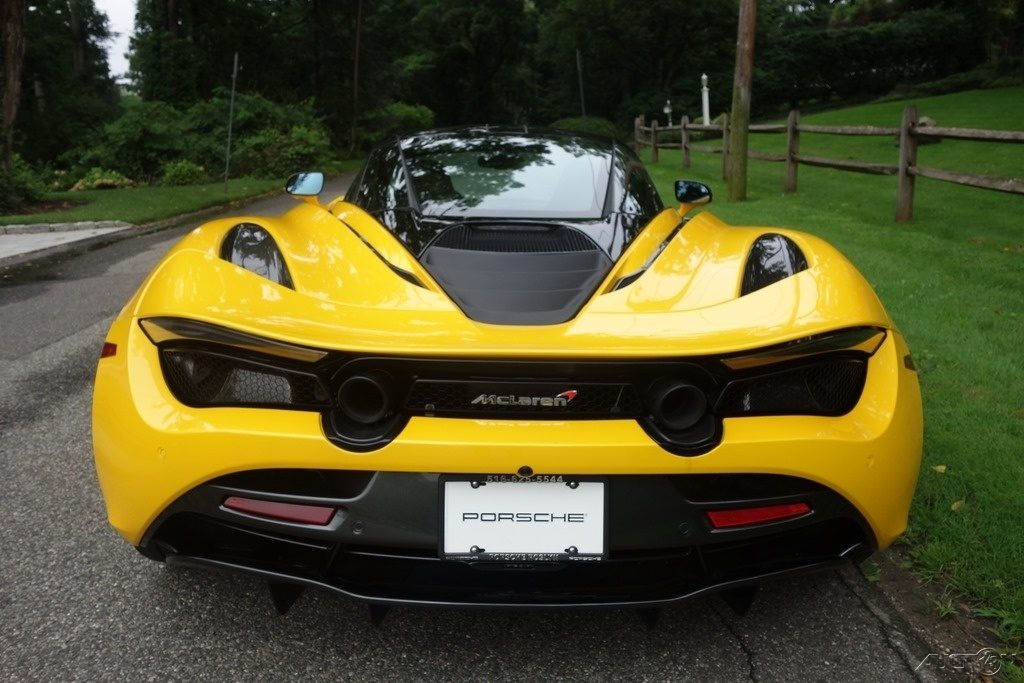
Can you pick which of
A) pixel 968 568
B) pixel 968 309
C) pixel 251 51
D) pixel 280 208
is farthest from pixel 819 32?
pixel 968 568

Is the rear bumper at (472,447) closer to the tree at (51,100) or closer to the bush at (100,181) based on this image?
the bush at (100,181)

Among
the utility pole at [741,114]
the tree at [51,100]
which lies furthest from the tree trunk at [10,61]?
the utility pole at [741,114]

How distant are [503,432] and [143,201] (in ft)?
51.2

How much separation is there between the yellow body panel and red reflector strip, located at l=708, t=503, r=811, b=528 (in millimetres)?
94

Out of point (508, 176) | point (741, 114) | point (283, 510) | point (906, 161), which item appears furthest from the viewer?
point (741, 114)

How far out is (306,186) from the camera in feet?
10.6

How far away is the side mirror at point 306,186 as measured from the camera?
10.4 feet

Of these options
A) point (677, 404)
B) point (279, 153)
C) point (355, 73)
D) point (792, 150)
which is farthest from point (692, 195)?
point (355, 73)

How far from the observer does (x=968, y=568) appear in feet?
8.08

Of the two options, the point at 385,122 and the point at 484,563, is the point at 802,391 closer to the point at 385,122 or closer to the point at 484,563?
the point at 484,563

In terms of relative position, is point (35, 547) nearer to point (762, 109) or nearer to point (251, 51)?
point (251, 51)

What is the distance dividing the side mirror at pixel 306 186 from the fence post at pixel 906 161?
303 inches

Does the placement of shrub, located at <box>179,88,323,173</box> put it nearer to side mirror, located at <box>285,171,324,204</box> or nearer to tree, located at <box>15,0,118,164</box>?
tree, located at <box>15,0,118,164</box>

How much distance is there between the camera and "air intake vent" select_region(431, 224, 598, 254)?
7.76 feet
